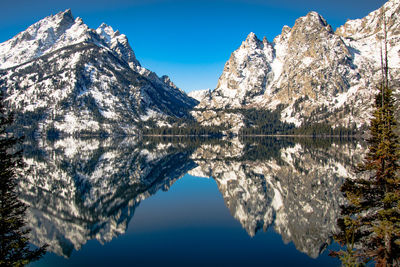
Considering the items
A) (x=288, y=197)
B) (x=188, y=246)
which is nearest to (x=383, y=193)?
(x=188, y=246)

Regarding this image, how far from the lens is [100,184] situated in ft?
214

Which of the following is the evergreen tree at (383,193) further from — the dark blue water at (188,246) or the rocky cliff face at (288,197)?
the rocky cliff face at (288,197)

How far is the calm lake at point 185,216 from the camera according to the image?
29891mm

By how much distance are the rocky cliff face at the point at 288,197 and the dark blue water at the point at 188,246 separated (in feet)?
5.88

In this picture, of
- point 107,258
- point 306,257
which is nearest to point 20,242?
point 107,258

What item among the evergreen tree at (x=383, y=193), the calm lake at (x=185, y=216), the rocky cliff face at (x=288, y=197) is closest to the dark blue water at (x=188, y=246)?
the calm lake at (x=185, y=216)

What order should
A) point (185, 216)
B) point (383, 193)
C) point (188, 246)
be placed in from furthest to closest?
point (185, 216)
point (188, 246)
point (383, 193)

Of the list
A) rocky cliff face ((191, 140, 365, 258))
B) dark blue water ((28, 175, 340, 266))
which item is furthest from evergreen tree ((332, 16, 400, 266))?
rocky cliff face ((191, 140, 365, 258))

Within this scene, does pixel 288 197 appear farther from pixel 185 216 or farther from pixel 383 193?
pixel 383 193

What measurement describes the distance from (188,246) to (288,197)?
26.0 m

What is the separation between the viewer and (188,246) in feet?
105

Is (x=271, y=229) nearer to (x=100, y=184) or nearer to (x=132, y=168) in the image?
(x=100, y=184)

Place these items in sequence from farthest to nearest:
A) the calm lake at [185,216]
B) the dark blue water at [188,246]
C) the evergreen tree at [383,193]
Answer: the calm lake at [185,216] → the dark blue water at [188,246] → the evergreen tree at [383,193]

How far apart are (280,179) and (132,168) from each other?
41.1 meters
